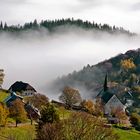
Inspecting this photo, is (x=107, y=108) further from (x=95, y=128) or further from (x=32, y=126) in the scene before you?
(x=95, y=128)

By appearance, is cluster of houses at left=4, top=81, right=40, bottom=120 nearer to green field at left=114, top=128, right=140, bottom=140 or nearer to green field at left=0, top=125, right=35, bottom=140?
green field at left=0, top=125, right=35, bottom=140

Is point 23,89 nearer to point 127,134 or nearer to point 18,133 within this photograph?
point 127,134

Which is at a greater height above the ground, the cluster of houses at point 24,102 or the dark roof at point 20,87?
the dark roof at point 20,87

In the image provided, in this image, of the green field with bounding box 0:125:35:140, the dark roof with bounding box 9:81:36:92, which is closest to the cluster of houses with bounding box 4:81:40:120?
the dark roof with bounding box 9:81:36:92

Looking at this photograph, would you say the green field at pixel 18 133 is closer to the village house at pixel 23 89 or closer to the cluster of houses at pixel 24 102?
the cluster of houses at pixel 24 102

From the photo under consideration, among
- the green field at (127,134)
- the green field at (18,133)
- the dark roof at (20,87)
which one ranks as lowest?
the green field at (127,134)

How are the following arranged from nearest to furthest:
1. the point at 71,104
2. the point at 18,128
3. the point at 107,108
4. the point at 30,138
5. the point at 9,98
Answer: the point at 30,138 < the point at 18,128 < the point at 9,98 < the point at 71,104 < the point at 107,108

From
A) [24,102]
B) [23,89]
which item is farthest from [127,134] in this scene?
[23,89]

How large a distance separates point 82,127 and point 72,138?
2134 millimetres

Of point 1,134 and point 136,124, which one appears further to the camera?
point 136,124

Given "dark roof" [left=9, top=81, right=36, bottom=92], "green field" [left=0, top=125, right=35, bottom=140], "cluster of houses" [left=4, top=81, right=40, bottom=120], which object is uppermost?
"dark roof" [left=9, top=81, right=36, bottom=92]

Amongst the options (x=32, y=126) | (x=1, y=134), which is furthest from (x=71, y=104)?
(x=1, y=134)

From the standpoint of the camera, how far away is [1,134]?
92938 mm

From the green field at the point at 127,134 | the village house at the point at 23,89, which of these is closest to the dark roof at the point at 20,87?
the village house at the point at 23,89
